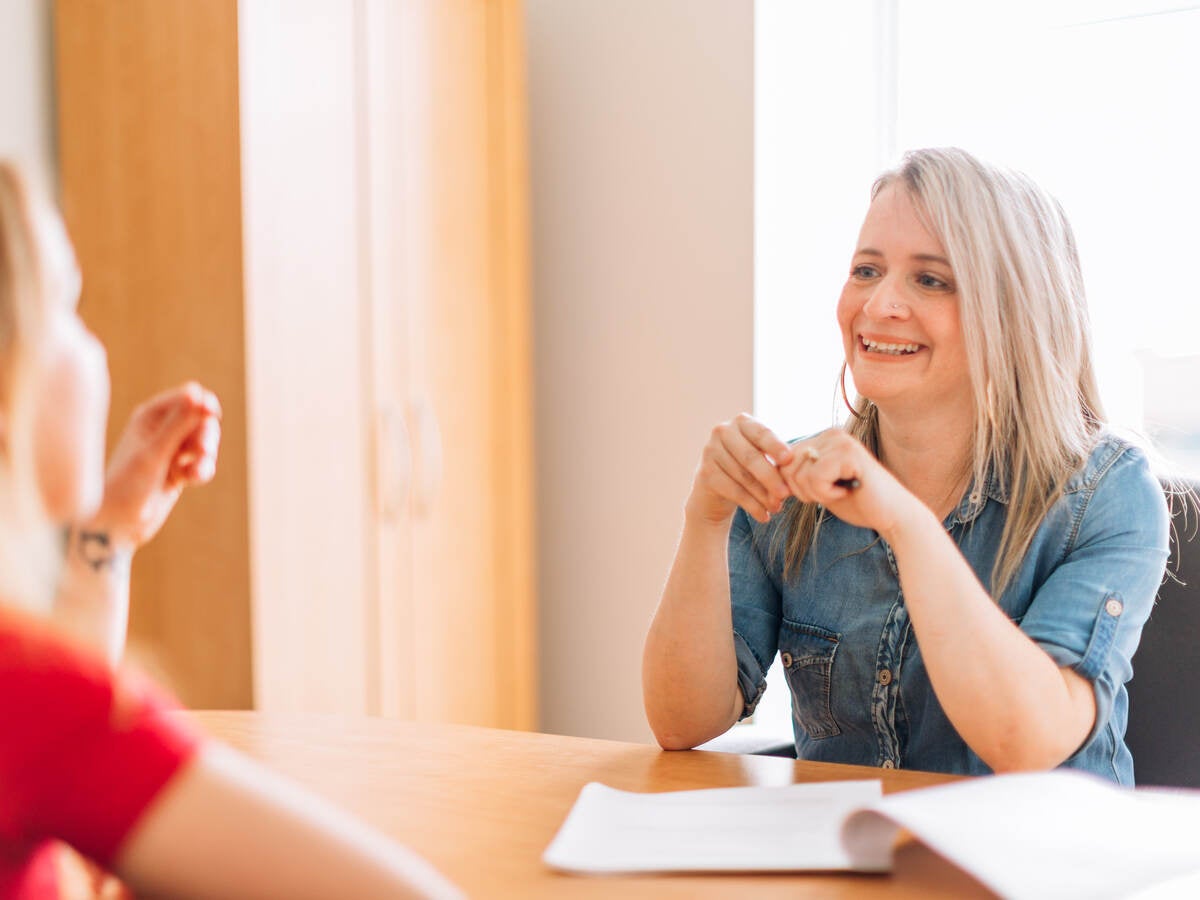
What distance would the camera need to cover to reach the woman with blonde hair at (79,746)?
1.48 ft

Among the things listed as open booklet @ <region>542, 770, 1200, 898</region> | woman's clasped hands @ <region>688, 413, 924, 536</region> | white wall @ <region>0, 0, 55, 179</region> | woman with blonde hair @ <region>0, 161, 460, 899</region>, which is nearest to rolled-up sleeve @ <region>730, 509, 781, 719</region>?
woman's clasped hands @ <region>688, 413, 924, 536</region>

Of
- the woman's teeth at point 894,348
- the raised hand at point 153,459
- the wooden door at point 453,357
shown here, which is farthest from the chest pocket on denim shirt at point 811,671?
the wooden door at point 453,357

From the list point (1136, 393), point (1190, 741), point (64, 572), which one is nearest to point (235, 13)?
point (64, 572)

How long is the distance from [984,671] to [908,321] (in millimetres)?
482

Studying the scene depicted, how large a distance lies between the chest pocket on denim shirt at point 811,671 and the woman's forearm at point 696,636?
111 mm

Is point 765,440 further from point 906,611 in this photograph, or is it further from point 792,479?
point 906,611

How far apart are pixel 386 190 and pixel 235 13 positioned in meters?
0.49

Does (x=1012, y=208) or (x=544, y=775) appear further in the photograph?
(x=1012, y=208)

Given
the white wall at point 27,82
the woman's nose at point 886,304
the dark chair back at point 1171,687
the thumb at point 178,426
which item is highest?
the white wall at point 27,82

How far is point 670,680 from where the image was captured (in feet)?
4.11

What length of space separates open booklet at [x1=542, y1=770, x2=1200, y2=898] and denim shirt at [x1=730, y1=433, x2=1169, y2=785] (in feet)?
0.85

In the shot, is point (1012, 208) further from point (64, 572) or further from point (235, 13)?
point (235, 13)

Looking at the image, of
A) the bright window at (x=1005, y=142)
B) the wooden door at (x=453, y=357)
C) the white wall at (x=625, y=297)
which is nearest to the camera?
the wooden door at (x=453, y=357)

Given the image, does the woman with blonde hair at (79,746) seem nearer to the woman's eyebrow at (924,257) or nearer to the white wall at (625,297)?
the woman's eyebrow at (924,257)
